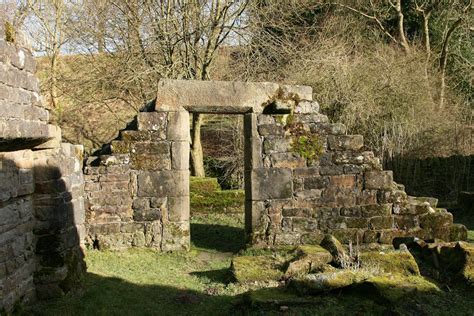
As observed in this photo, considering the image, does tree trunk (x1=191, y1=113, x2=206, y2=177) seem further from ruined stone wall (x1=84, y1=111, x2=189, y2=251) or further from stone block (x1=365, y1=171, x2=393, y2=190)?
stone block (x1=365, y1=171, x2=393, y2=190)

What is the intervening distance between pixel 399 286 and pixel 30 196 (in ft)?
12.7

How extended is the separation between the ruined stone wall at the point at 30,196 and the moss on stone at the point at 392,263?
11.1ft

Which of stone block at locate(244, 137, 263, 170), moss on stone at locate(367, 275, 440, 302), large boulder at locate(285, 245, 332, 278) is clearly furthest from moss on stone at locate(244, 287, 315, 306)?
stone block at locate(244, 137, 263, 170)

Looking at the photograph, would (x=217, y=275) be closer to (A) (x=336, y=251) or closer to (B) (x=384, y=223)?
(A) (x=336, y=251)

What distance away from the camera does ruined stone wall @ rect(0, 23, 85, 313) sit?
13.0 feet

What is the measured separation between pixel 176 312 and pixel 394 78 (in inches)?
438

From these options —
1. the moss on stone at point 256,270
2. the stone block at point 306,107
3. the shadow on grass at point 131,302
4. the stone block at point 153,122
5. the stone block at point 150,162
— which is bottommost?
the shadow on grass at point 131,302

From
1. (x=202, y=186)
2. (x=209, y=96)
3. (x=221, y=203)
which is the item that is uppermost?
(x=209, y=96)

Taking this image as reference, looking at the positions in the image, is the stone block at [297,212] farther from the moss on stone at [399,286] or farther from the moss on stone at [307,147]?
the moss on stone at [399,286]

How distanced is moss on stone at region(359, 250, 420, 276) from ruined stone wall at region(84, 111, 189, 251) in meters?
3.33

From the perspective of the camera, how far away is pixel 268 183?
24.3ft

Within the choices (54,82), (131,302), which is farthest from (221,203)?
(54,82)

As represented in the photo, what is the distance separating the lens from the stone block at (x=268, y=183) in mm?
7398

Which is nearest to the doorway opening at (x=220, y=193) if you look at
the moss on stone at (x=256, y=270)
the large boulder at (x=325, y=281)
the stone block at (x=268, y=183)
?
the stone block at (x=268, y=183)
